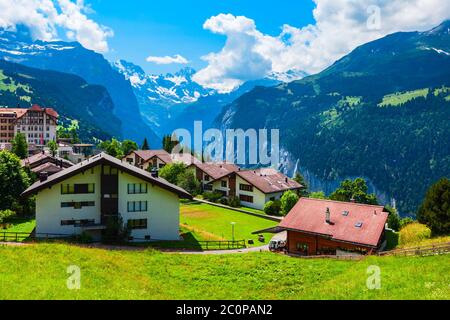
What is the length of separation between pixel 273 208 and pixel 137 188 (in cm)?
3686

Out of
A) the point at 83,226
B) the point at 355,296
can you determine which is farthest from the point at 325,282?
the point at 83,226

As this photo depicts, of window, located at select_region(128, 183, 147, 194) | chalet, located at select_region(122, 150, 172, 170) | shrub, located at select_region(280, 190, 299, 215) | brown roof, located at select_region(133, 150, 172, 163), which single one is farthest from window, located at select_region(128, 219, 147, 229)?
brown roof, located at select_region(133, 150, 172, 163)

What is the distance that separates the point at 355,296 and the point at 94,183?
1389 inches

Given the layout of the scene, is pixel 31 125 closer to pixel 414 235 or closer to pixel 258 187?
pixel 258 187

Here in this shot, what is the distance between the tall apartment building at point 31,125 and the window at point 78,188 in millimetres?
148653

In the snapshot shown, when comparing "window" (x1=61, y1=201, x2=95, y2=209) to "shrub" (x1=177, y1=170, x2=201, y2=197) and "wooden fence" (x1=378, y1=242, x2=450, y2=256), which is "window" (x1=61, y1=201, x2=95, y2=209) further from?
"shrub" (x1=177, y1=170, x2=201, y2=197)

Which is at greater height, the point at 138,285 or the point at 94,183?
the point at 94,183

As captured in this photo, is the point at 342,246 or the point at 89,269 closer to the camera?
the point at 89,269

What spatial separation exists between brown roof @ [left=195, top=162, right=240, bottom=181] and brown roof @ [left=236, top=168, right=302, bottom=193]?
5.34 meters

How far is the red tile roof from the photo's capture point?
45084 millimetres
